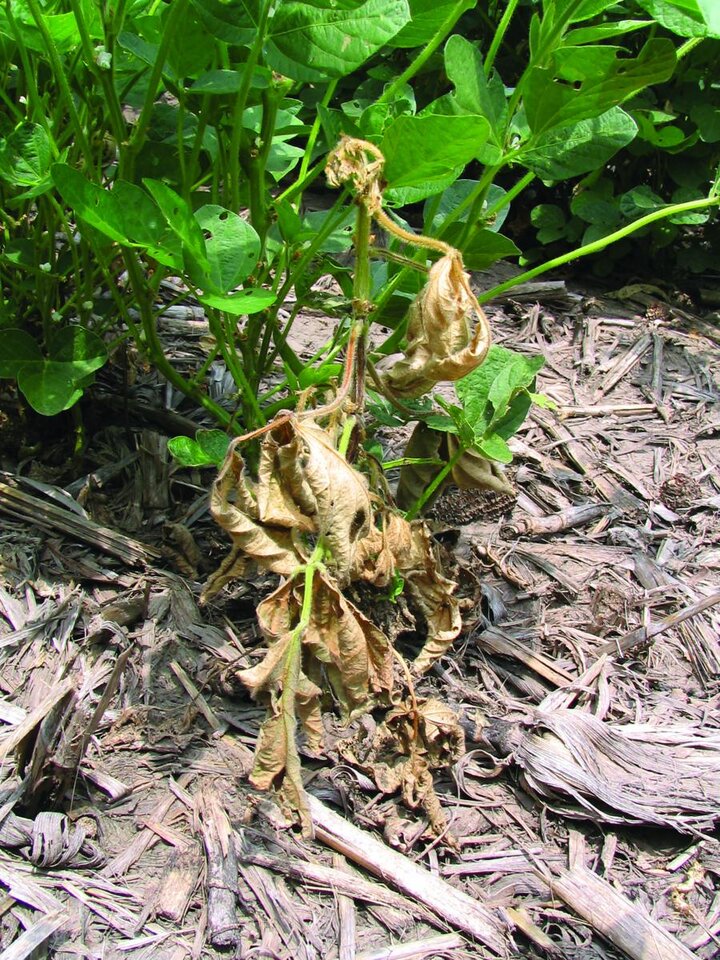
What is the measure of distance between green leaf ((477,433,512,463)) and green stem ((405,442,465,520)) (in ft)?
0.09

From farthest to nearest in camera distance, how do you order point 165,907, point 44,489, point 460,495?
point 460,495 < point 44,489 < point 165,907

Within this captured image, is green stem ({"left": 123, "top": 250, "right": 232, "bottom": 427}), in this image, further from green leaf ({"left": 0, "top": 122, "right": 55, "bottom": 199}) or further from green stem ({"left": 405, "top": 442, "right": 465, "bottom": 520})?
green stem ({"left": 405, "top": 442, "right": 465, "bottom": 520})

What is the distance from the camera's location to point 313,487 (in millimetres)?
875

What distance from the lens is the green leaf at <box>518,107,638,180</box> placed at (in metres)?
1.07

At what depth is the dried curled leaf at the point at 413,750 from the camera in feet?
3.49

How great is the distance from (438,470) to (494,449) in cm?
16

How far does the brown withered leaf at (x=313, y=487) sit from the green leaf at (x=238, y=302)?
0.13 metres

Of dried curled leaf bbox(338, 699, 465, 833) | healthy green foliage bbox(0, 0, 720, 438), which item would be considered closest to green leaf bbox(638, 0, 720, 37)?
healthy green foliage bbox(0, 0, 720, 438)

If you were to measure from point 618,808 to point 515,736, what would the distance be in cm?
15

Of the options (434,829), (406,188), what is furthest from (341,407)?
(434,829)

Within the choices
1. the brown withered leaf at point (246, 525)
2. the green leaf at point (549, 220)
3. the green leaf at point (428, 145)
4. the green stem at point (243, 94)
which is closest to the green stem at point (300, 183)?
the green stem at point (243, 94)

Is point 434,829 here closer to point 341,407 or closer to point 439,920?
point 439,920

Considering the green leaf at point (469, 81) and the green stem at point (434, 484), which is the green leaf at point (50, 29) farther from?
the green stem at point (434, 484)

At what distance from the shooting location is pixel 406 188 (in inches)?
41.6
